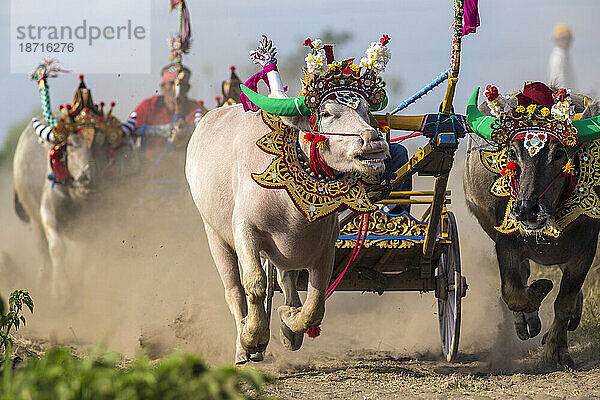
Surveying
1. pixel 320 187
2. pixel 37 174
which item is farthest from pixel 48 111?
A: pixel 320 187

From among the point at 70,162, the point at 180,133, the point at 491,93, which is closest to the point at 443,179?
the point at 491,93

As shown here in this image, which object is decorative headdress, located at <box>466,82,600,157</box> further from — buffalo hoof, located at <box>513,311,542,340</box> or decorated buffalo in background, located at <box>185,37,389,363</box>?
buffalo hoof, located at <box>513,311,542,340</box>

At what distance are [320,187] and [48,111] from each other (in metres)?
6.20

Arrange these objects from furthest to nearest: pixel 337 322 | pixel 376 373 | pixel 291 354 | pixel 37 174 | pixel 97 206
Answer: pixel 37 174, pixel 97 206, pixel 337 322, pixel 291 354, pixel 376 373

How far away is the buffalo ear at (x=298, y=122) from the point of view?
4.77 metres

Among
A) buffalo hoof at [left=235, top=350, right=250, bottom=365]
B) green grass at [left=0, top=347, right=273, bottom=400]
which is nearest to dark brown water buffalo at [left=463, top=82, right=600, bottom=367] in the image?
buffalo hoof at [left=235, top=350, right=250, bottom=365]

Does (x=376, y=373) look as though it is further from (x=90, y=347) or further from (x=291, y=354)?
(x=90, y=347)

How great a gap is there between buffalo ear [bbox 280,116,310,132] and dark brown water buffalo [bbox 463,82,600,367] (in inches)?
51.8

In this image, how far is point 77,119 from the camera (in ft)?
31.9

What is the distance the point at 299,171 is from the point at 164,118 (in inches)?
277

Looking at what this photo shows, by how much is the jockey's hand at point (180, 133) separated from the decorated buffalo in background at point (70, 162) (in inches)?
27.9

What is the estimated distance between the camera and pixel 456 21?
4.56 meters

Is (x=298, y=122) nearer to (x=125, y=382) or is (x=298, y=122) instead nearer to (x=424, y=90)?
(x=424, y=90)

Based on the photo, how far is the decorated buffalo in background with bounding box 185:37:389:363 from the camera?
15.0ft
